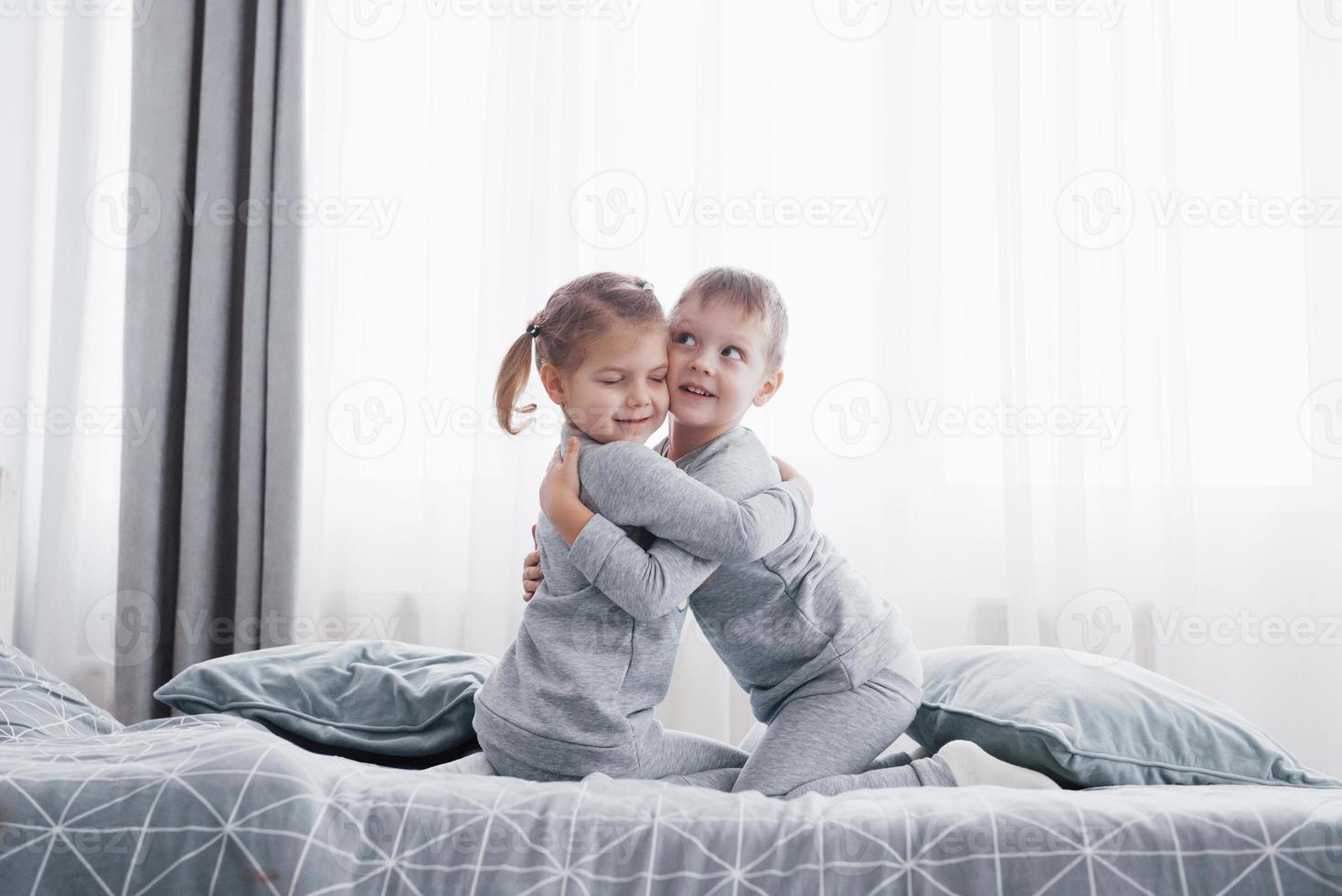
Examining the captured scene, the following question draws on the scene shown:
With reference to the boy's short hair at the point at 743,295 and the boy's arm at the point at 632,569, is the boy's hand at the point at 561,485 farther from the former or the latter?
the boy's short hair at the point at 743,295

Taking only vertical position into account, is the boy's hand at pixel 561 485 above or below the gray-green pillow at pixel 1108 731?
above

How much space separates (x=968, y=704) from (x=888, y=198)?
1568 millimetres

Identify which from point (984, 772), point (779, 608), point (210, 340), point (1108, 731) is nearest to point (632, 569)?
point (779, 608)

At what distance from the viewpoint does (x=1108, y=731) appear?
1188 millimetres

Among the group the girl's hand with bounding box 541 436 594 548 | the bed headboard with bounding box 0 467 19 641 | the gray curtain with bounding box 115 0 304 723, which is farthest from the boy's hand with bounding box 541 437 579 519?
the gray curtain with bounding box 115 0 304 723

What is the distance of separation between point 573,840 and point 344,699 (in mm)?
649

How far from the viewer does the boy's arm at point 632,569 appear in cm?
112

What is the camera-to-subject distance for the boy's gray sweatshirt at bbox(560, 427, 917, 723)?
125cm

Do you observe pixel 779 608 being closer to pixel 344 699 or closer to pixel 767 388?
pixel 767 388

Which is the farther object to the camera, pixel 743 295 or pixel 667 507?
pixel 743 295

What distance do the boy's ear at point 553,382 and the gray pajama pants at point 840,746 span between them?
50cm

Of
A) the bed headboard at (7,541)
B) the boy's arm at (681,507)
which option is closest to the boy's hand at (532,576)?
the boy's arm at (681,507)

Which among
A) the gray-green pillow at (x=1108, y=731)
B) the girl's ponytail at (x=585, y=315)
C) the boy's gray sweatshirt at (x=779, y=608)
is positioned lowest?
the gray-green pillow at (x=1108, y=731)

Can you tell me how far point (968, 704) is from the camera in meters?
1.27
